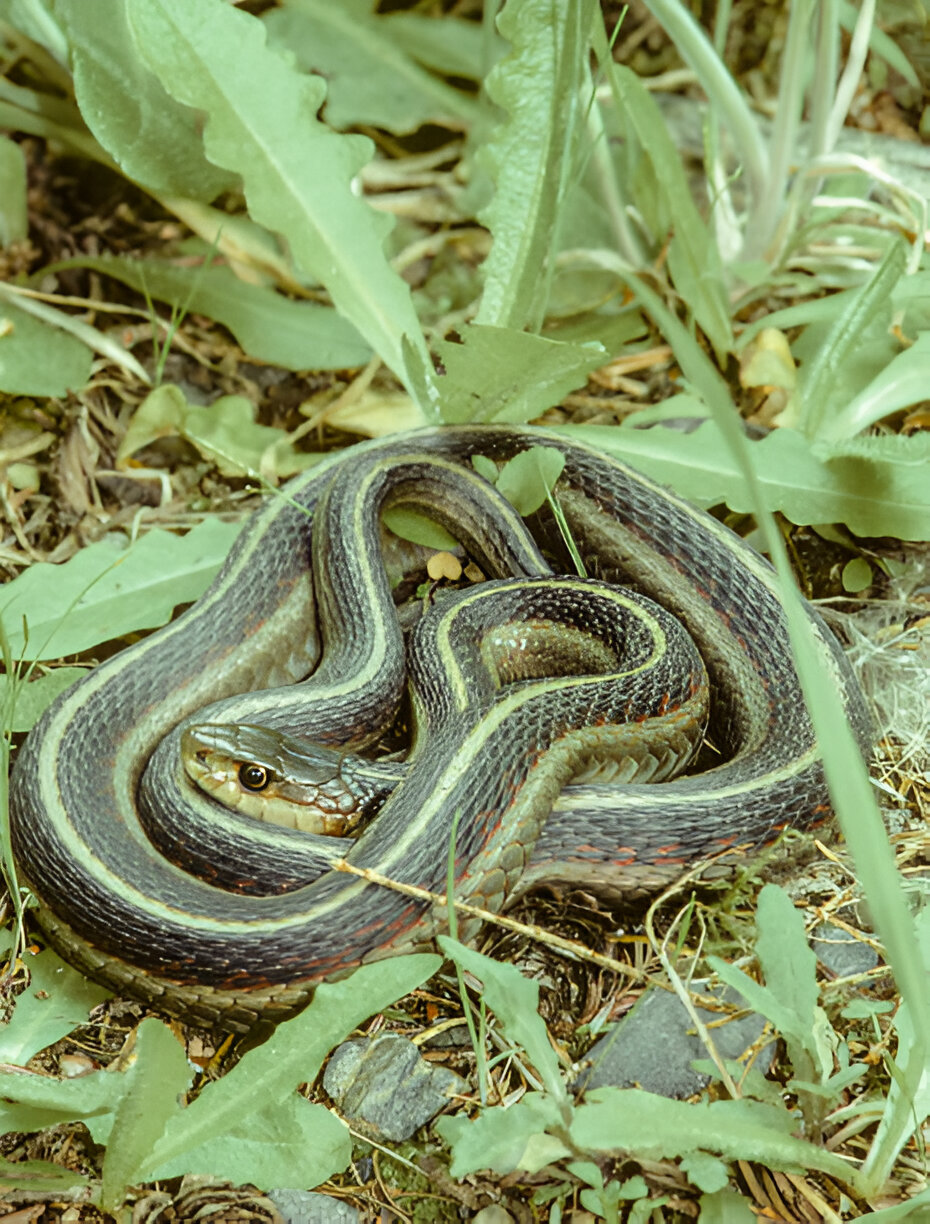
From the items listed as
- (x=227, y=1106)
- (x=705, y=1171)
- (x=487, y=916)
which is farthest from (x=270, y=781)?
(x=705, y=1171)

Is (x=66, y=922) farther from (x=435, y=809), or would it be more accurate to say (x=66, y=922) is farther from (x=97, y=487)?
(x=97, y=487)

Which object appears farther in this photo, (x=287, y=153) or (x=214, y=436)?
(x=214, y=436)

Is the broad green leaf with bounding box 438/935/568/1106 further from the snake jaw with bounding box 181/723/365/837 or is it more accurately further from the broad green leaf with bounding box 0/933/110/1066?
the broad green leaf with bounding box 0/933/110/1066

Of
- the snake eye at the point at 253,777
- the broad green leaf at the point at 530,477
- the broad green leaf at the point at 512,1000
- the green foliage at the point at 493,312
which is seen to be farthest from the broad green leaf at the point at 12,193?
the broad green leaf at the point at 512,1000

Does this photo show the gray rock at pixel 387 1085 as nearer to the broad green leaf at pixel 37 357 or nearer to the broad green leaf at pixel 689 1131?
the broad green leaf at pixel 689 1131

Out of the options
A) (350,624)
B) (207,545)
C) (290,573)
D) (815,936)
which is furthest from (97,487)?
(815,936)

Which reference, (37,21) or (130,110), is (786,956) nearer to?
(130,110)

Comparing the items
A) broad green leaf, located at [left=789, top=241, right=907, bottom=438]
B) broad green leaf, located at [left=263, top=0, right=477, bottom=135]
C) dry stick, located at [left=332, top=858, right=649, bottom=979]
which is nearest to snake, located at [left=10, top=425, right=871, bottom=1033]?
dry stick, located at [left=332, top=858, right=649, bottom=979]
